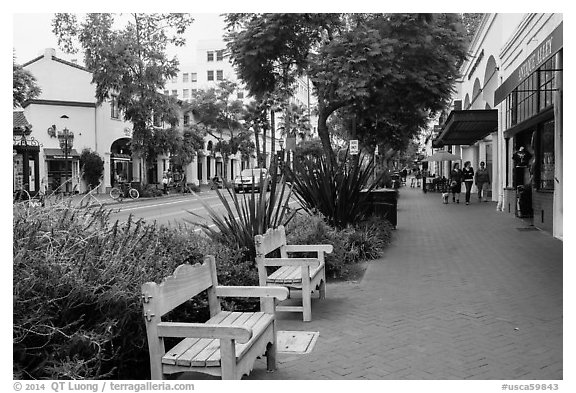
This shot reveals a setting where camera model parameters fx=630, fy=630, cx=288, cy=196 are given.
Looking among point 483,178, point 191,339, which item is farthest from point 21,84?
point 191,339

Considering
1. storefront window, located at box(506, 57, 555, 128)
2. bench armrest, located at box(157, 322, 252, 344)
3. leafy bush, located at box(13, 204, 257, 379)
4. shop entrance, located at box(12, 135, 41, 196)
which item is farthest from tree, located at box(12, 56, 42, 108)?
bench armrest, located at box(157, 322, 252, 344)

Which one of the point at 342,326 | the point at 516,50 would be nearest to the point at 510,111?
the point at 516,50

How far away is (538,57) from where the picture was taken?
27.6 feet

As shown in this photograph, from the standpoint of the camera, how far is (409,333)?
18.2 feet

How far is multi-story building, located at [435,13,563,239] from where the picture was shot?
11195mm

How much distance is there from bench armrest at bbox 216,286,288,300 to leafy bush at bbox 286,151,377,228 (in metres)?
5.79

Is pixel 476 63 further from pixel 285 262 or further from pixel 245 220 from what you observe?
pixel 285 262

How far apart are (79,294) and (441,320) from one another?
3.57 meters

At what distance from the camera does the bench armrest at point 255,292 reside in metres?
4.66

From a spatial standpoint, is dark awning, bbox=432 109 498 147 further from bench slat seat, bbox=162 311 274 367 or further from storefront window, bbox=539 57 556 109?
bench slat seat, bbox=162 311 274 367

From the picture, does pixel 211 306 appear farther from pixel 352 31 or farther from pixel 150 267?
pixel 352 31

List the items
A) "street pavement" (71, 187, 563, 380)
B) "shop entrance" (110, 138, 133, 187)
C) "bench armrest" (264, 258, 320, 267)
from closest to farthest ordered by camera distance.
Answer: "street pavement" (71, 187, 563, 380)
"bench armrest" (264, 258, 320, 267)
"shop entrance" (110, 138, 133, 187)

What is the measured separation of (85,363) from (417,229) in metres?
12.4

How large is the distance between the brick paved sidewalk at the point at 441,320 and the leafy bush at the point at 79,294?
1026 mm
